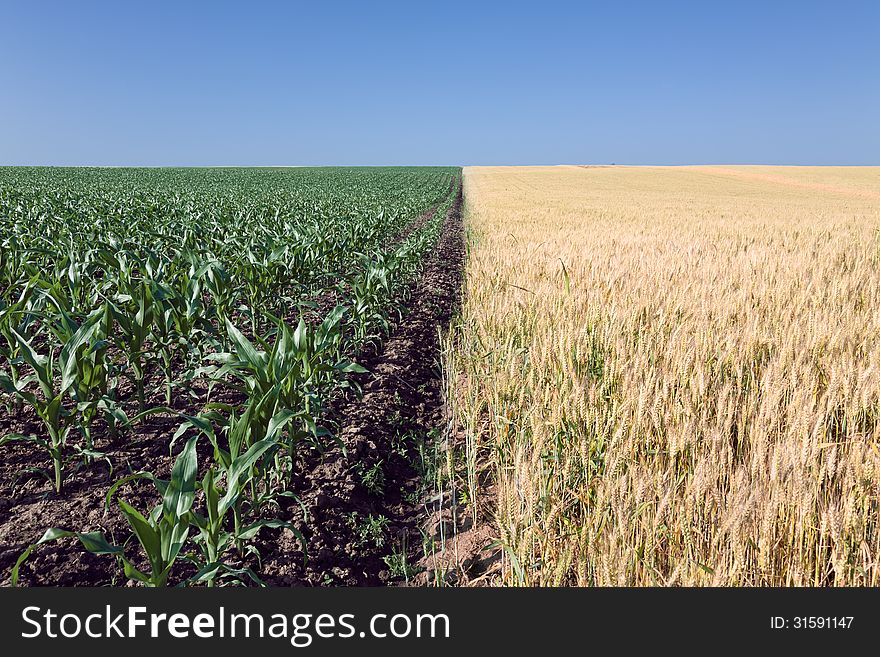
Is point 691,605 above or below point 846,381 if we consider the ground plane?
below

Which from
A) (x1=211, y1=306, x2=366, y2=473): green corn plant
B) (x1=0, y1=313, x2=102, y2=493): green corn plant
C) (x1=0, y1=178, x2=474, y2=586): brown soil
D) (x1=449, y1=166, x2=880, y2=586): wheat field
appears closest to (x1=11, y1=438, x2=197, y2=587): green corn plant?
(x1=0, y1=178, x2=474, y2=586): brown soil

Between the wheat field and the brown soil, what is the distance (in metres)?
0.44

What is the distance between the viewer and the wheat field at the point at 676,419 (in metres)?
1.79

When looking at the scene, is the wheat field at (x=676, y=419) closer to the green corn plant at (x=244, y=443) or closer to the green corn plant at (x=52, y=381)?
the green corn plant at (x=244, y=443)

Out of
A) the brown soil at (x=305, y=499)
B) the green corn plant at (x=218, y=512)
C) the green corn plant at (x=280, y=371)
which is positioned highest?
the green corn plant at (x=280, y=371)

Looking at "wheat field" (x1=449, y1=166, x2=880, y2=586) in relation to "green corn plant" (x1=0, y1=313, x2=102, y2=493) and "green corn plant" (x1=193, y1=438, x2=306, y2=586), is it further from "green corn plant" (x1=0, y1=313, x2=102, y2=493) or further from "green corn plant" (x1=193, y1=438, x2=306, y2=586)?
"green corn plant" (x1=0, y1=313, x2=102, y2=493)

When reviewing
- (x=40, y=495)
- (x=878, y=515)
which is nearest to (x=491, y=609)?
(x=878, y=515)

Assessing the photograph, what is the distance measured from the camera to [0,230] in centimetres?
806

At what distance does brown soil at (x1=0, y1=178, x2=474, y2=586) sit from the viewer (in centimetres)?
233

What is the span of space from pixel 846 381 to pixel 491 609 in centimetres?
187

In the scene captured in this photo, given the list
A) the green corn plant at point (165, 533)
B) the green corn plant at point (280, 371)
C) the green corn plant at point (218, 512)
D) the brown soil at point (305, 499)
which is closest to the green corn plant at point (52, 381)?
the brown soil at point (305, 499)

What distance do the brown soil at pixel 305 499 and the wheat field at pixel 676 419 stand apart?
445 mm

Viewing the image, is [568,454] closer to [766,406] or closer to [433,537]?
[433,537]

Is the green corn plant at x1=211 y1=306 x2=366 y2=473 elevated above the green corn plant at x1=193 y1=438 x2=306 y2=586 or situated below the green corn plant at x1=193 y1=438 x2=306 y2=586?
above
